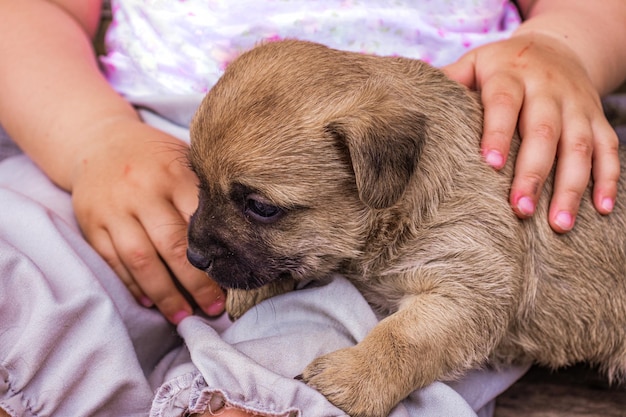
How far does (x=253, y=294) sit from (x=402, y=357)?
1.99 ft

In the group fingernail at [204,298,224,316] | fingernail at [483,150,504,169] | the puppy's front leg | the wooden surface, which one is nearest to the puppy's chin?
the puppy's front leg

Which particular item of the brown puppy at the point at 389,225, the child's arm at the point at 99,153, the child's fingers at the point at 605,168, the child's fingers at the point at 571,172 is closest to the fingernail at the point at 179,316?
the child's arm at the point at 99,153

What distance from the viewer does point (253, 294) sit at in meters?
2.24

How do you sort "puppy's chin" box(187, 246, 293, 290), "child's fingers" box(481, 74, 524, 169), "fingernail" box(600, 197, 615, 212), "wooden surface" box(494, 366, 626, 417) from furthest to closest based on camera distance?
"wooden surface" box(494, 366, 626, 417) → "fingernail" box(600, 197, 615, 212) → "child's fingers" box(481, 74, 524, 169) → "puppy's chin" box(187, 246, 293, 290)

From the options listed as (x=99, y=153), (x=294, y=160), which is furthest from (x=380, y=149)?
(x=99, y=153)

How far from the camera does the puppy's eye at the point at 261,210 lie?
6.07ft

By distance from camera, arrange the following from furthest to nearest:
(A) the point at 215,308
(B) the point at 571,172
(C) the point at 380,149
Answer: (A) the point at 215,308 < (B) the point at 571,172 < (C) the point at 380,149

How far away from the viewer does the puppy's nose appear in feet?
6.38

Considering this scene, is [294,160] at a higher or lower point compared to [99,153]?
higher

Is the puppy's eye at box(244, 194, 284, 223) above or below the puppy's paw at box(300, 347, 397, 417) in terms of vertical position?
above

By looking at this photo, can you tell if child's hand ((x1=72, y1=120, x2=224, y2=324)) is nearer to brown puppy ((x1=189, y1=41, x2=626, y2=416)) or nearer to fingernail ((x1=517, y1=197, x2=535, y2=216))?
brown puppy ((x1=189, y1=41, x2=626, y2=416))

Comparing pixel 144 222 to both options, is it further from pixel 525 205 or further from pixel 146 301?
pixel 525 205

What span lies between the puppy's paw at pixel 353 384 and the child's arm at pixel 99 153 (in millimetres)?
669

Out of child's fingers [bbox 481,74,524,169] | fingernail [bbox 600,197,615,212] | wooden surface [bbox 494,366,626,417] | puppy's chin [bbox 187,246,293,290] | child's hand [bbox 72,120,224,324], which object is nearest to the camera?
puppy's chin [bbox 187,246,293,290]
